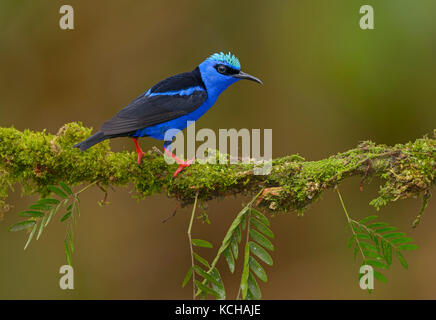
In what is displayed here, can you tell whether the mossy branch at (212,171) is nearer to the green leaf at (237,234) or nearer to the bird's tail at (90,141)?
the bird's tail at (90,141)

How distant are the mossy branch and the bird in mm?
121

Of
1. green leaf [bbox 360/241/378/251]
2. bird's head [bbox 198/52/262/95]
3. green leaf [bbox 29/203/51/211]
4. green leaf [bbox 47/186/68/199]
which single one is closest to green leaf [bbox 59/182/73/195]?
green leaf [bbox 47/186/68/199]

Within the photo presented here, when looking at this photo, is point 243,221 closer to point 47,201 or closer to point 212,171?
point 212,171

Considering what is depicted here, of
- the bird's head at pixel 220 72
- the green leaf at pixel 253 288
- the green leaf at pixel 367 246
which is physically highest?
the bird's head at pixel 220 72

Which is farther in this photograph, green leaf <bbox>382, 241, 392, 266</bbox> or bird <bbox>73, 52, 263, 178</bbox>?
bird <bbox>73, 52, 263, 178</bbox>

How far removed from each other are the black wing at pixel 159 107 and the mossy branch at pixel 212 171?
0.74ft

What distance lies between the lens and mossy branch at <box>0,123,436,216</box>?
3.23 metres

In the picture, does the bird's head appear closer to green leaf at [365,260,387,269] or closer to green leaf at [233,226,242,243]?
green leaf at [233,226,242,243]

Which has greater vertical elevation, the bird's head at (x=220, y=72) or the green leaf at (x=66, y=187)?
the bird's head at (x=220, y=72)

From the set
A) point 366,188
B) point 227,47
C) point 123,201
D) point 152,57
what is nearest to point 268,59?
point 227,47

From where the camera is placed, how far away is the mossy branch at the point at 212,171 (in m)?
3.23

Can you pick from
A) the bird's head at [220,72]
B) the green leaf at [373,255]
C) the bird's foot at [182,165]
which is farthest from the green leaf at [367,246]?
the bird's head at [220,72]

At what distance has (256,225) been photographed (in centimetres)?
312

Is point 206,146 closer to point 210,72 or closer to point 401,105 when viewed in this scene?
point 210,72
